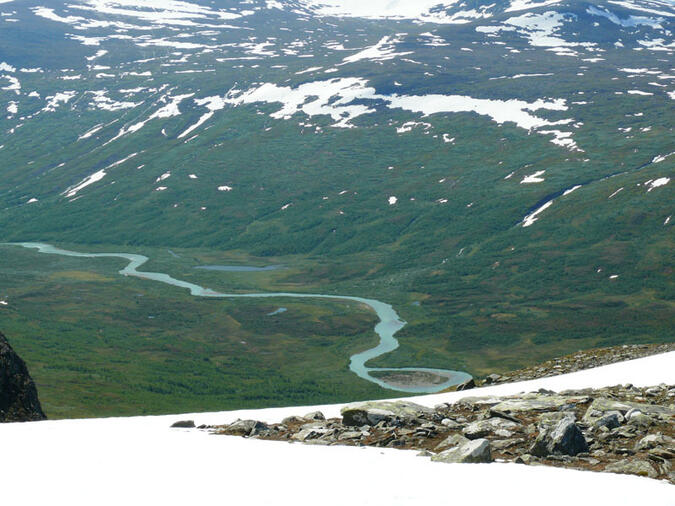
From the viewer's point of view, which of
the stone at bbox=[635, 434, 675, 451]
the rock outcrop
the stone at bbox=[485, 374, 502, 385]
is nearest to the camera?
the stone at bbox=[635, 434, 675, 451]

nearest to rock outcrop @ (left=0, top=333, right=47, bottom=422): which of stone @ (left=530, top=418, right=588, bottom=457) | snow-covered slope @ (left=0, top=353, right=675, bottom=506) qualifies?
snow-covered slope @ (left=0, top=353, right=675, bottom=506)

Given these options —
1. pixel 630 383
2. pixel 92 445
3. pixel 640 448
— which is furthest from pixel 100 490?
pixel 630 383

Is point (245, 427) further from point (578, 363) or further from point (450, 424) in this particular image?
point (578, 363)

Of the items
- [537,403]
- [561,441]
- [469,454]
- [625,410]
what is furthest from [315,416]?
[625,410]

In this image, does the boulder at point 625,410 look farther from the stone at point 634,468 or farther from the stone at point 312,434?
the stone at point 312,434

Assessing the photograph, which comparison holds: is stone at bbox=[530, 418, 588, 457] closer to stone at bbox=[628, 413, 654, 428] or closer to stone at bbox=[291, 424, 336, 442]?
stone at bbox=[628, 413, 654, 428]

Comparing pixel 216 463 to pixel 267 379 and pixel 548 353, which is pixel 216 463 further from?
pixel 548 353
